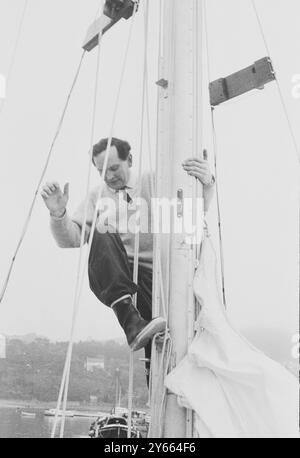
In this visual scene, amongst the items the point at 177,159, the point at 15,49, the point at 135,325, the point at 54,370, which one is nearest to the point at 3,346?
the point at 54,370

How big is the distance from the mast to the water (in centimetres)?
60

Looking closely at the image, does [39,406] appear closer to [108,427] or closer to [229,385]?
[108,427]

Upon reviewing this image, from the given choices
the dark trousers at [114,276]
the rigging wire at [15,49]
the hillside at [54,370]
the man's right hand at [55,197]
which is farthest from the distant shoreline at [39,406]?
the rigging wire at [15,49]

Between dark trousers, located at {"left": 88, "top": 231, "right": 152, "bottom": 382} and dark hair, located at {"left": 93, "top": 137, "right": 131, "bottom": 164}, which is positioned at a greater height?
dark hair, located at {"left": 93, "top": 137, "right": 131, "bottom": 164}

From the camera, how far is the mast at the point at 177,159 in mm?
1332

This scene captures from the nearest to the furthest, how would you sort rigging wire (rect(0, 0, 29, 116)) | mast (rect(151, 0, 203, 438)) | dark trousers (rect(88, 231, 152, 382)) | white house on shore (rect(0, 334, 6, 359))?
mast (rect(151, 0, 203, 438)), dark trousers (rect(88, 231, 152, 382)), white house on shore (rect(0, 334, 6, 359)), rigging wire (rect(0, 0, 29, 116))

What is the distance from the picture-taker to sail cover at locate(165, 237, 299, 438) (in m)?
1.08

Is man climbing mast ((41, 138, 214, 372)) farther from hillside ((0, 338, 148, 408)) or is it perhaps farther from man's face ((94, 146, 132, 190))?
hillside ((0, 338, 148, 408))

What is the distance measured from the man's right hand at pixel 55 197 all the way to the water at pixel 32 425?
2.55ft

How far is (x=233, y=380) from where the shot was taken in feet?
3.85

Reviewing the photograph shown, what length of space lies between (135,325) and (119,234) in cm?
50

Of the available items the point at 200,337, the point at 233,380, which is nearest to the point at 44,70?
the point at 200,337

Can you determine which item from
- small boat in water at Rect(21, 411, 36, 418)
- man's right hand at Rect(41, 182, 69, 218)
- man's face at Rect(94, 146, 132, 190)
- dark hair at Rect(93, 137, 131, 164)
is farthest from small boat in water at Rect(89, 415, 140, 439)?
dark hair at Rect(93, 137, 131, 164)

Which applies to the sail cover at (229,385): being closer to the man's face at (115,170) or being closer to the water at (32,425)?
the water at (32,425)
